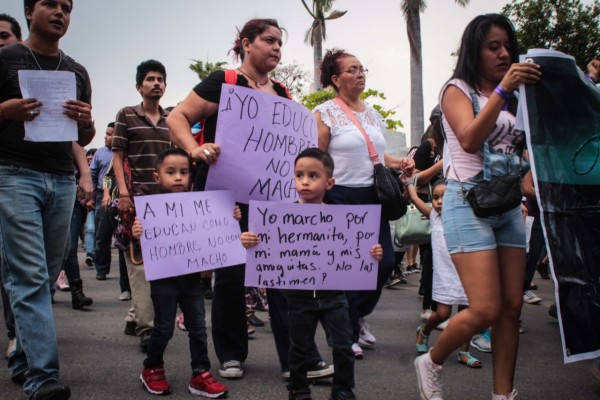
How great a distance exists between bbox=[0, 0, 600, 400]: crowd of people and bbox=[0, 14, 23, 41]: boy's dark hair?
14 millimetres

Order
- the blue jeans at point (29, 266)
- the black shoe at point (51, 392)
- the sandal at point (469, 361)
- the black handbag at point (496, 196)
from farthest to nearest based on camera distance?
the sandal at point (469, 361), the blue jeans at point (29, 266), the black shoe at point (51, 392), the black handbag at point (496, 196)

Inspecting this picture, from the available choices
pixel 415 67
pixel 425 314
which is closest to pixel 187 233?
pixel 425 314

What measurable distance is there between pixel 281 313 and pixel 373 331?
6.17 ft

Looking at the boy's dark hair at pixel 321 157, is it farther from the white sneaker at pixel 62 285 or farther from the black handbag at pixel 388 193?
the white sneaker at pixel 62 285

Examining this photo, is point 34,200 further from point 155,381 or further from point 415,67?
point 415,67

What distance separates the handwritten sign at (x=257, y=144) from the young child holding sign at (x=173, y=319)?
0.21m

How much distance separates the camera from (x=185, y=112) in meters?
3.38

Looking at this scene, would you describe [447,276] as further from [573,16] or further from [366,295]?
[573,16]

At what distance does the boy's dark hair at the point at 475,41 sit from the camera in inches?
113

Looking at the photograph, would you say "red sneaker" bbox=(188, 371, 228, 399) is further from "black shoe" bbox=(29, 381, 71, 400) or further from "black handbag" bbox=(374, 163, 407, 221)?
"black handbag" bbox=(374, 163, 407, 221)

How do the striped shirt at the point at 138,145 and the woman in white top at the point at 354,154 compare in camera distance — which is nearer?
the woman in white top at the point at 354,154

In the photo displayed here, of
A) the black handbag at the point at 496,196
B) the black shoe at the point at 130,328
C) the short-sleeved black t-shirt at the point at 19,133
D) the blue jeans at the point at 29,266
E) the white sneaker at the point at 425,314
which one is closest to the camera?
the black handbag at the point at 496,196

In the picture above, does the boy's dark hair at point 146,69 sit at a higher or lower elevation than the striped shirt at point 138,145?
higher

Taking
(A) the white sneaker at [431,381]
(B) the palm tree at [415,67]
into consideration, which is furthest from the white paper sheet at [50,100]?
(B) the palm tree at [415,67]
